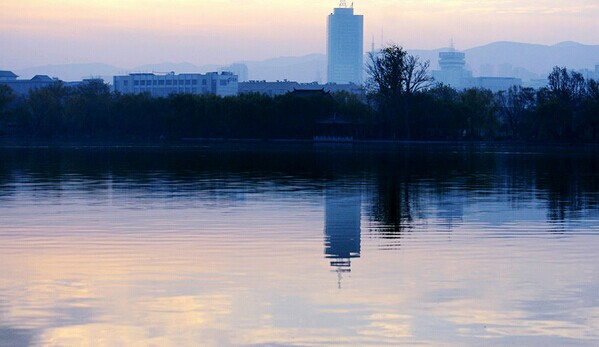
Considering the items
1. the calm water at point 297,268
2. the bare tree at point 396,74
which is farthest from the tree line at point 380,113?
the calm water at point 297,268

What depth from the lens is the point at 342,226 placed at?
19.2 metres

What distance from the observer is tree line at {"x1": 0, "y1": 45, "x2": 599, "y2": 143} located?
286 feet

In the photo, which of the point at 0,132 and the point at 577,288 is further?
the point at 0,132

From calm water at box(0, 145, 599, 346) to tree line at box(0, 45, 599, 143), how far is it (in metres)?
60.5

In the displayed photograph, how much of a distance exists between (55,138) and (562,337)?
100 metres

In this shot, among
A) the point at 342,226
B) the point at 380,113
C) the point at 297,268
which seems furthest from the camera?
the point at 380,113

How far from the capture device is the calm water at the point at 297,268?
1000 centimetres

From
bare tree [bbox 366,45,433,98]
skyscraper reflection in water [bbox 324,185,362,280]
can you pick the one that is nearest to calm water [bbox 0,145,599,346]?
skyscraper reflection in water [bbox 324,185,362,280]

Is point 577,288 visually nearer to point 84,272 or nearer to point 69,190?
point 84,272

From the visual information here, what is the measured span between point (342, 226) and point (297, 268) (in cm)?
559

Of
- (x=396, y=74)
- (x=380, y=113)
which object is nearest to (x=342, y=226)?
(x=380, y=113)

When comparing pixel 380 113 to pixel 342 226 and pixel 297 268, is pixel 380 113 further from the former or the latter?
pixel 297 268

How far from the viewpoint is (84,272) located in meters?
13.3

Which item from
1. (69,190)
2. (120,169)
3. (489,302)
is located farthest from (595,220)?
(120,169)
